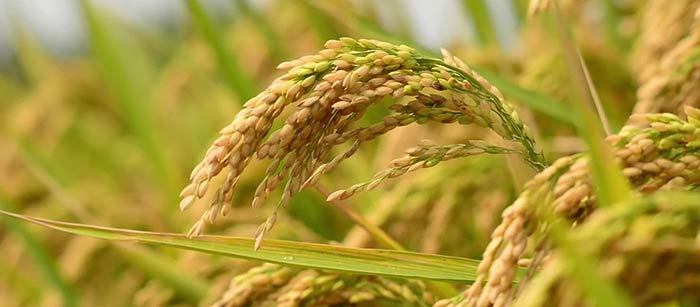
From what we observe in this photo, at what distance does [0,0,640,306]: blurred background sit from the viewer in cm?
140

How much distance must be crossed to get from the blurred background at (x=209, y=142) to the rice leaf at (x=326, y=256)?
0.22 meters

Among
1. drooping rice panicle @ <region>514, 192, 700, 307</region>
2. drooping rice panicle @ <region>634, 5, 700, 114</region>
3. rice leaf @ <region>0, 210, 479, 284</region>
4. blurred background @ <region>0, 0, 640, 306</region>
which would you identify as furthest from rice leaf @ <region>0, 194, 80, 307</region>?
drooping rice panicle @ <region>514, 192, 700, 307</region>

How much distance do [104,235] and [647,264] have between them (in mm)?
541

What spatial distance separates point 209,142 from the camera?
258 centimetres

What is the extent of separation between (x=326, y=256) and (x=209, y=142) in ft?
5.49

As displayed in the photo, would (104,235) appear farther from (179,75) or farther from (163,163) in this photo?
(179,75)

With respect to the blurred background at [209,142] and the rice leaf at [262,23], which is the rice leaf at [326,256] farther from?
the rice leaf at [262,23]

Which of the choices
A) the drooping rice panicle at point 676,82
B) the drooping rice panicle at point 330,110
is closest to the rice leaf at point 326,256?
the drooping rice panicle at point 330,110

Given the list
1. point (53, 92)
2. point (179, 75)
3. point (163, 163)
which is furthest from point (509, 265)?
point (53, 92)

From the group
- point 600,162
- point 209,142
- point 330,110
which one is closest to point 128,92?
point 209,142

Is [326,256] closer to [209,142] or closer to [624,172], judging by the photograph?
[624,172]

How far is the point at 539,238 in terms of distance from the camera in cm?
74

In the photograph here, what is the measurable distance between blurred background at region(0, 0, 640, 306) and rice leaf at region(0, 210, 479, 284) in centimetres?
22

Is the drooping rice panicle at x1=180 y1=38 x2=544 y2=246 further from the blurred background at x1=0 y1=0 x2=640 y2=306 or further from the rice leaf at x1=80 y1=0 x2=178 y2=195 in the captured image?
the rice leaf at x1=80 y1=0 x2=178 y2=195
